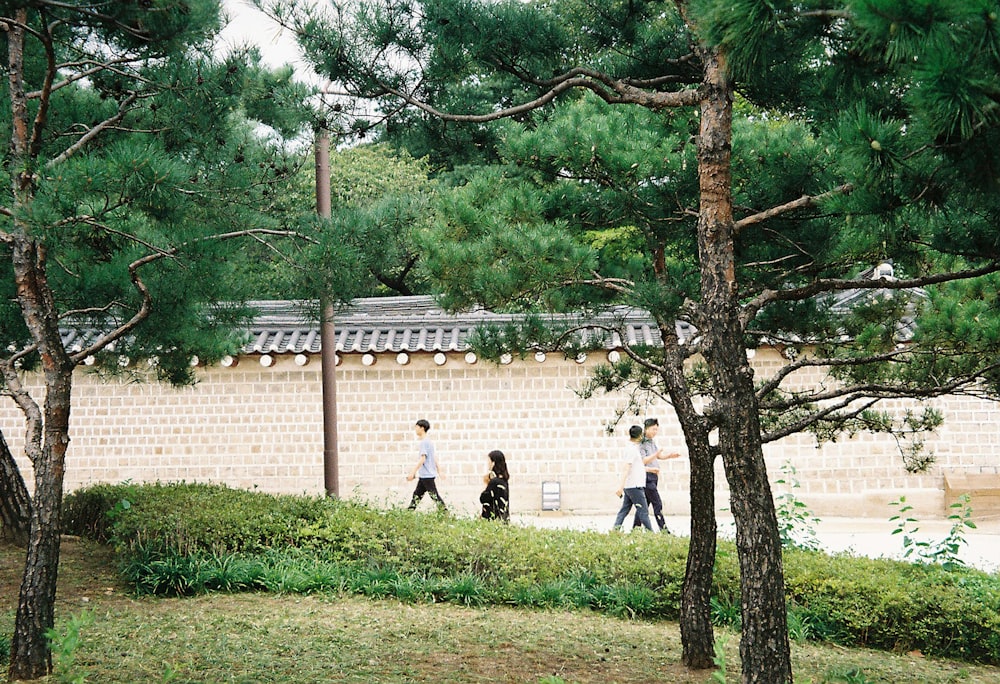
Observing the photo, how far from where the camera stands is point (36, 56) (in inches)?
259

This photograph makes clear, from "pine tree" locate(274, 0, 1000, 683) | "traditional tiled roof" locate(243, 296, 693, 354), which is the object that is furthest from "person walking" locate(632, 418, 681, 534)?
"pine tree" locate(274, 0, 1000, 683)

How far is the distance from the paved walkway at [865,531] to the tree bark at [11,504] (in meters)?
4.81

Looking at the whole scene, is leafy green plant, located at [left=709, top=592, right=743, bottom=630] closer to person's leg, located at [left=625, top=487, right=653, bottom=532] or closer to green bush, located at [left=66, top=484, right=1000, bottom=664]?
green bush, located at [left=66, top=484, right=1000, bottom=664]

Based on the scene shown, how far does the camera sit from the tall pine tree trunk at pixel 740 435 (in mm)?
4094

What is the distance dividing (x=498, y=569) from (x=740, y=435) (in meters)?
3.69

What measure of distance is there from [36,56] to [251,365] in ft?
24.1

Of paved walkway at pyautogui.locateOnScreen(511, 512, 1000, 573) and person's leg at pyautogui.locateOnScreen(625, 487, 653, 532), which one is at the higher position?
person's leg at pyautogui.locateOnScreen(625, 487, 653, 532)

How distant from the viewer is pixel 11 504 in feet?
27.3

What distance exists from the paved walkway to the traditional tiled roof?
7.97ft

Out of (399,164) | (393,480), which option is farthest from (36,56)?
(399,164)

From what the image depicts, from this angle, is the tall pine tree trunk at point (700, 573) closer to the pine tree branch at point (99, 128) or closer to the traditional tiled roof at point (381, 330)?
the pine tree branch at point (99, 128)

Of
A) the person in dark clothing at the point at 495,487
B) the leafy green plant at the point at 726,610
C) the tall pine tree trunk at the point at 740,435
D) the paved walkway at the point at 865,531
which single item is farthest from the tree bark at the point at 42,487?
the paved walkway at the point at 865,531

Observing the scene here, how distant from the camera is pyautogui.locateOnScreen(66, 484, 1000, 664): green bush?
6.39 meters

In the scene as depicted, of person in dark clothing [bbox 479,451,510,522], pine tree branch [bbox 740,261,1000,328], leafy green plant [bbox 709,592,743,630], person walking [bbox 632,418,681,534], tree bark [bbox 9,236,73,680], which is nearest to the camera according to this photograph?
pine tree branch [bbox 740,261,1000,328]
